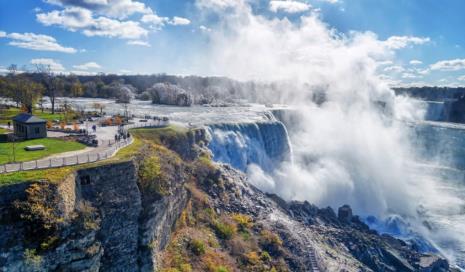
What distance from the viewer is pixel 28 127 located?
91.9ft

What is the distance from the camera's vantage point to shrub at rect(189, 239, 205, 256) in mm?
26000

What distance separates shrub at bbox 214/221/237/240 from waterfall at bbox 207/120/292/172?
1456 centimetres

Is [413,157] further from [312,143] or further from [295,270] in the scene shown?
[295,270]

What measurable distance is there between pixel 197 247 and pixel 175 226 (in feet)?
8.29

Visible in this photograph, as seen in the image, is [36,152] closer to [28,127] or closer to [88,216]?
[28,127]

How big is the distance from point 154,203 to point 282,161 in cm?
3519

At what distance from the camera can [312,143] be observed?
69125 mm

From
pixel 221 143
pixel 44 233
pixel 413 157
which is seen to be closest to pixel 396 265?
pixel 221 143

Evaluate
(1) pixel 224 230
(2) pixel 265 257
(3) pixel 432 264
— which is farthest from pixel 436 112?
(1) pixel 224 230

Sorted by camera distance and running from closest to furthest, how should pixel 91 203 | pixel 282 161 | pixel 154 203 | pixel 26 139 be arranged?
pixel 91 203, pixel 154 203, pixel 26 139, pixel 282 161

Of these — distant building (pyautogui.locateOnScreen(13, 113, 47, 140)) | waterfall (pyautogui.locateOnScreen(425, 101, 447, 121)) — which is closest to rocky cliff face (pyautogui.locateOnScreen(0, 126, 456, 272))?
distant building (pyautogui.locateOnScreen(13, 113, 47, 140))

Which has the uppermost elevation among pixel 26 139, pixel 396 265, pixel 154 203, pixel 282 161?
pixel 26 139

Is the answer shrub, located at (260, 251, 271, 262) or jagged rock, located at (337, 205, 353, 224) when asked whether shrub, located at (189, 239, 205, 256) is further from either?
jagged rock, located at (337, 205, 353, 224)

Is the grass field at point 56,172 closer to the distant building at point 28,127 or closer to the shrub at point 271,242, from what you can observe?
the distant building at point 28,127
